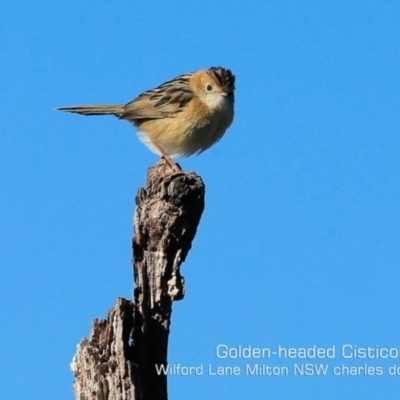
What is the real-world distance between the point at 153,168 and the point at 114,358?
2.82m

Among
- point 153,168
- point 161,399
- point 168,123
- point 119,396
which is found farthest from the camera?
point 168,123

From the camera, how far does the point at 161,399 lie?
21.0ft

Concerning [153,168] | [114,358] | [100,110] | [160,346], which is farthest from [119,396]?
[100,110]

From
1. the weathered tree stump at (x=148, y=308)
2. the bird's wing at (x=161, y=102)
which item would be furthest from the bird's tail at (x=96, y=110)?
the weathered tree stump at (x=148, y=308)

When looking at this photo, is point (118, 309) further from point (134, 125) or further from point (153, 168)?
point (134, 125)

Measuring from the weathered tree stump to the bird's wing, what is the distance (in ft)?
12.4

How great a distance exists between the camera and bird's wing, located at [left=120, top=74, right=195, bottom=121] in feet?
37.2

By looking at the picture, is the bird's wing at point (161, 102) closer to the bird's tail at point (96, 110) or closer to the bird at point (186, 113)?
the bird at point (186, 113)

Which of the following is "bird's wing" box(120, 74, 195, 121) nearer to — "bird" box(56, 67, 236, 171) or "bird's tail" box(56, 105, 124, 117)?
"bird" box(56, 67, 236, 171)

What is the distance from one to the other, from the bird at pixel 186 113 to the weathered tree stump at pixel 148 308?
3.41m

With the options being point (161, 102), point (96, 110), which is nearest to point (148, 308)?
point (161, 102)

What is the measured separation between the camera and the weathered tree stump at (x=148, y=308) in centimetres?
609

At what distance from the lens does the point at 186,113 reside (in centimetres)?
1120

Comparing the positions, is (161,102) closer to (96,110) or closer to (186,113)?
(186,113)
